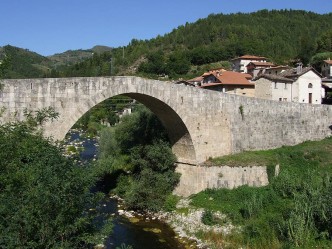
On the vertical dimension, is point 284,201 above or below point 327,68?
below

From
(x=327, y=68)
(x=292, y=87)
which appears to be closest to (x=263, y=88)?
(x=292, y=87)

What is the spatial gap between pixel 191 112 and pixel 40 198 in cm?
1404

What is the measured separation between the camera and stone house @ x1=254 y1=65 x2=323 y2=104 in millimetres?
34625

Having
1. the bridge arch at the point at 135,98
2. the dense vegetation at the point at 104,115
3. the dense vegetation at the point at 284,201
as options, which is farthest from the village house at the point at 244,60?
the bridge arch at the point at 135,98

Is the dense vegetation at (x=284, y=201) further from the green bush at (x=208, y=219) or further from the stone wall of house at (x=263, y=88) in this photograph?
the stone wall of house at (x=263, y=88)

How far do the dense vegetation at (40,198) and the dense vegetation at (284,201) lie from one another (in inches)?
330

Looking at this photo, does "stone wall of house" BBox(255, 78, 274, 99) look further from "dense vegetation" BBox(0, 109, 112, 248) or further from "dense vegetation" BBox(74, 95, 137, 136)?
"dense vegetation" BBox(0, 109, 112, 248)

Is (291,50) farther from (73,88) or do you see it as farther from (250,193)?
(73,88)

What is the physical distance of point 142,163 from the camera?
2136 cm

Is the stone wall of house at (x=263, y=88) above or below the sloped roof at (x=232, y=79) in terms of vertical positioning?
below

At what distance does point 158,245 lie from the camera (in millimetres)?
16391

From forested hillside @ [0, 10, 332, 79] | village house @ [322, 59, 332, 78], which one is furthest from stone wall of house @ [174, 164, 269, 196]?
forested hillside @ [0, 10, 332, 79]

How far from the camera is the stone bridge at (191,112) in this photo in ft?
48.7

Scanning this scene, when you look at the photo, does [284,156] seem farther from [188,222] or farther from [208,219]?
[188,222]
